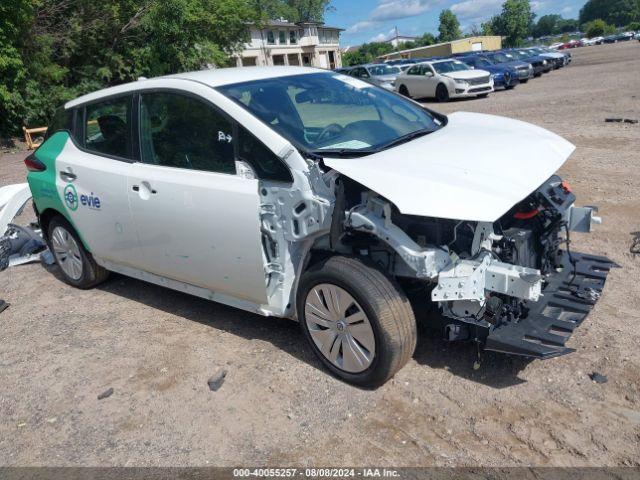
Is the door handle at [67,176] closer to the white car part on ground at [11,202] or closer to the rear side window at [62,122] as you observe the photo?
the rear side window at [62,122]

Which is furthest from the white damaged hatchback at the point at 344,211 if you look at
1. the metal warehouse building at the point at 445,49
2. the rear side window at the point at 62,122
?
the metal warehouse building at the point at 445,49

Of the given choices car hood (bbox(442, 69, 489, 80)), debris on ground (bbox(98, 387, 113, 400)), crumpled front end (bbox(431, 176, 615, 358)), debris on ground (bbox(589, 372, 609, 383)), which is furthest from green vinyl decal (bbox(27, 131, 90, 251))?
car hood (bbox(442, 69, 489, 80))

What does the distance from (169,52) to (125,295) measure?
2391 cm

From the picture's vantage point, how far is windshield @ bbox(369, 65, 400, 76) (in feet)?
82.7

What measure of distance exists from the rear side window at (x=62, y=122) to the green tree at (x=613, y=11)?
149m

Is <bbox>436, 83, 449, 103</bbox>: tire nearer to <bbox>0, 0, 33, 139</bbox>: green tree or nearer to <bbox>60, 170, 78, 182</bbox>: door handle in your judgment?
<bbox>0, 0, 33, 139</bbox>: green tree

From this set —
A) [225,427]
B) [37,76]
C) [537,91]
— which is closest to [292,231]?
[225,427]

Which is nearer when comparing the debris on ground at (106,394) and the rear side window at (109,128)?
the debris on ground at (106,394)

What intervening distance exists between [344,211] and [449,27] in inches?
4315

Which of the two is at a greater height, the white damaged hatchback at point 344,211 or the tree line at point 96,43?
the tree line at point 96,43

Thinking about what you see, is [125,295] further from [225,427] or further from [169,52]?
[169,52]

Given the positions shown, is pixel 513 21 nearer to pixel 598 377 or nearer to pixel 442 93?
pixel 442 93

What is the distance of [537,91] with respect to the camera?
67.8ft

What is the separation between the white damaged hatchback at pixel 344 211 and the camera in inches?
122
